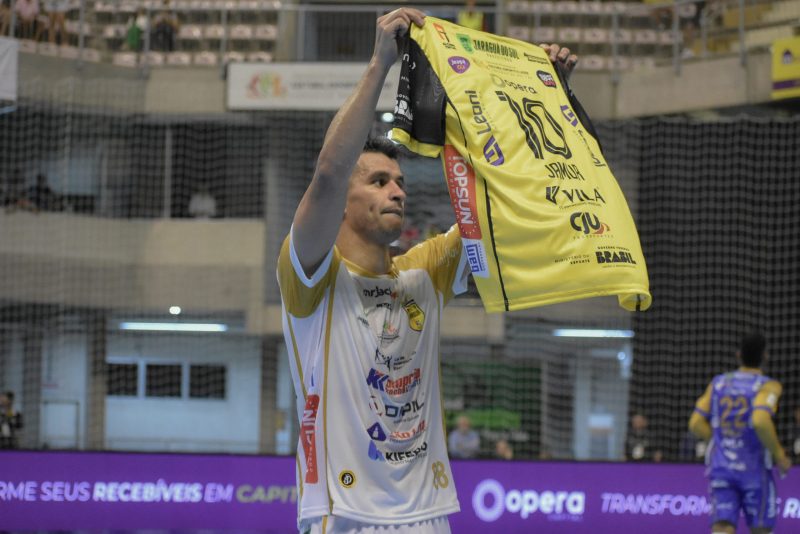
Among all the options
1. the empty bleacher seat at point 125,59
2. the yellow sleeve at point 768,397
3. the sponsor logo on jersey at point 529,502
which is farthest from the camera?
the empty bleacher seat at point 125,59

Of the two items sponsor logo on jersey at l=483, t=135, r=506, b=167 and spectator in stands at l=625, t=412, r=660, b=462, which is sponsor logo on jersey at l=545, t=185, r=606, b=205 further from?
spectator in stands at l=625, t=412, r=660, b=462

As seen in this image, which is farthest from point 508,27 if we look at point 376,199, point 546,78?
point 376,199

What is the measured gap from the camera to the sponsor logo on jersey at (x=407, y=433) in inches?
125

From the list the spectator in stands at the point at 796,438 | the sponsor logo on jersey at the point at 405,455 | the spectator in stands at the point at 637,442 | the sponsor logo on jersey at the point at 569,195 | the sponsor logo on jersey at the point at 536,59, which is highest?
the sponsor logo on jersey at the point at 536,59

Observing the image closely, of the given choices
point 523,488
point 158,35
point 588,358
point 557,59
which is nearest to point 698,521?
point 523,488

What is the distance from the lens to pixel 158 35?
16906 millimetres

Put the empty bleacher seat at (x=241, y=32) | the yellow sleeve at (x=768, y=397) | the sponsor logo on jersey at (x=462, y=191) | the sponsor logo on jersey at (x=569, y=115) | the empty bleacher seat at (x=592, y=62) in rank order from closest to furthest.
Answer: the sponsor logo on jersey at (x=462, y=191) < the sponsor logo on jersey at (x=569, y=115) < the yellow sleeve at (x=768, y=397) < the empty bleacher seat at (x=592, y=62) < the empty bleacher seat at (x=241, y=32)

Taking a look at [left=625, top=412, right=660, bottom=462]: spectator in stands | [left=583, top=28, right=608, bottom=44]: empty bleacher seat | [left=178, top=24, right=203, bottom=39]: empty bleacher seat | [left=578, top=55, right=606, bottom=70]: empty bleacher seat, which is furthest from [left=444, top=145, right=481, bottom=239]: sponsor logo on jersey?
[left=178, top=24, right=203, bottom=39]: empty bleacher seat

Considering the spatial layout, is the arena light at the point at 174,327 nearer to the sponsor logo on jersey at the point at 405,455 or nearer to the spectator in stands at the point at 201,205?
the spectator in stands at the point at 201,205

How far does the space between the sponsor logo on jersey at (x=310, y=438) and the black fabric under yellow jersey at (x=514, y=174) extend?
1.99 ft

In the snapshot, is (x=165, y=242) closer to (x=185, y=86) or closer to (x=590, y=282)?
(x=185, y=86)

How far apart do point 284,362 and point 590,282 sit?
15.3 m

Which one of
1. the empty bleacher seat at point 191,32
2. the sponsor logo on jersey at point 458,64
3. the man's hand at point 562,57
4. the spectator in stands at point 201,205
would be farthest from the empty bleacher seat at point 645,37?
the sponsor logo on jersey at point 458,64

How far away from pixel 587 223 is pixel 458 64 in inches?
26.6
